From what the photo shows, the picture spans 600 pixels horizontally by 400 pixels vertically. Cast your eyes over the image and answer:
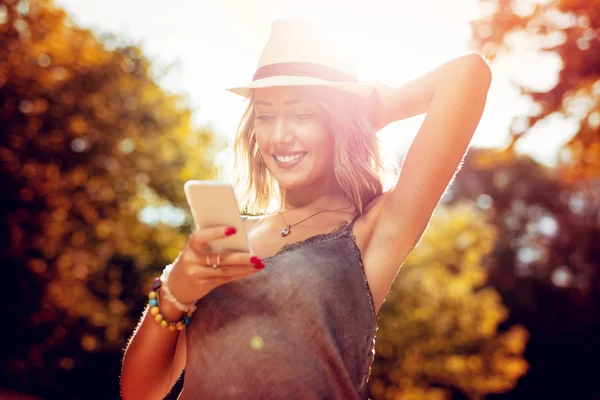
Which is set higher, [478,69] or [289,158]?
[478,69]

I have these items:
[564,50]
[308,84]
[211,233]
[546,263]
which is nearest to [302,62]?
[308,84]

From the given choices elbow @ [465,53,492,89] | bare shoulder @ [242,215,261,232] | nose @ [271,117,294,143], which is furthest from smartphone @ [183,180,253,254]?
elbow @ [465,53,492,89]

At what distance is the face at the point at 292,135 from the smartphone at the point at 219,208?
21.1 inches

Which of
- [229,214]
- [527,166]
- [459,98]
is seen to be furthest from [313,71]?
[527,166]

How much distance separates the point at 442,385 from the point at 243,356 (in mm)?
22939

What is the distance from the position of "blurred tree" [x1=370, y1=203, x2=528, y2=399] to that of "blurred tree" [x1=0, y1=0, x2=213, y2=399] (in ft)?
26.0

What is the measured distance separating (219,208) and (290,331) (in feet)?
1.49

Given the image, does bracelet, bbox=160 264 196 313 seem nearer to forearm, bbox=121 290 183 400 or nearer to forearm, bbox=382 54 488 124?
forearm, bbox=121 290 183 400

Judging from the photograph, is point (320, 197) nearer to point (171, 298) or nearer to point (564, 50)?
point (171, 298)

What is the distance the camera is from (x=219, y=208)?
180cm

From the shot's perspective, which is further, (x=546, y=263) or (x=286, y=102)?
(x=546, y=263)

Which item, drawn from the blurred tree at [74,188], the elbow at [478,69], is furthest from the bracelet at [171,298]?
the blurred tree at [74,188]

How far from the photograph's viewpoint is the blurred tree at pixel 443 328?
2039cm

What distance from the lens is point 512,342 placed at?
23641mm
